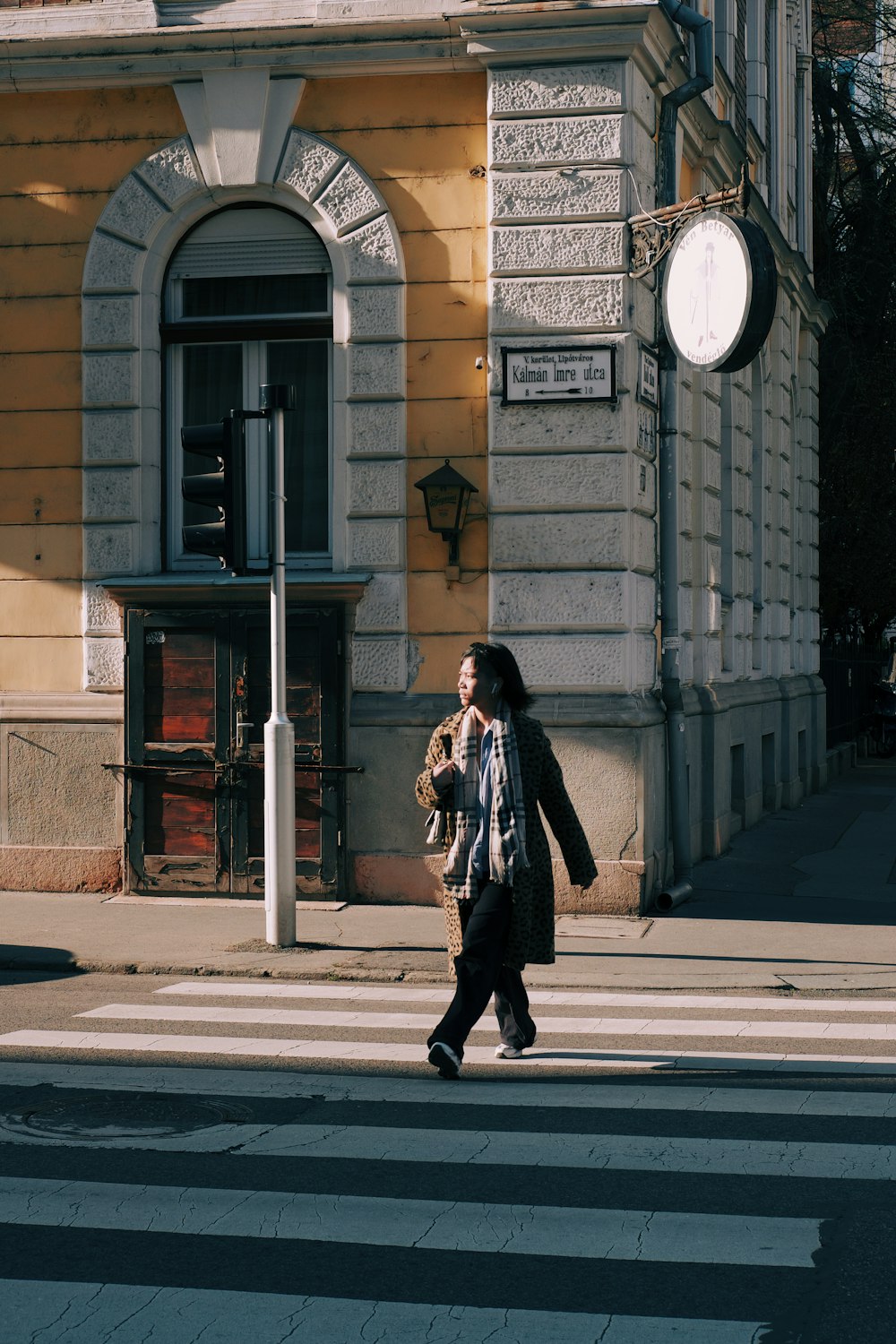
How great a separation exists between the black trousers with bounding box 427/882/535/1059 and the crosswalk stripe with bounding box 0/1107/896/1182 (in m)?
0.93

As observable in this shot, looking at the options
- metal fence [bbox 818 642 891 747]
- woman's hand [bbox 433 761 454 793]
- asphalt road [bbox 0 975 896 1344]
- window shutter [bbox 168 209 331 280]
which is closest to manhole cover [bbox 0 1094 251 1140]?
asphalt road [bbox 0 975 896 1344]

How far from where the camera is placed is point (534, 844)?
7.66m

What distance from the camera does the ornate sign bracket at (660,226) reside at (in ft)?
39.4

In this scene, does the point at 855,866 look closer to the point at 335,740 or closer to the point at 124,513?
the point at 335,740

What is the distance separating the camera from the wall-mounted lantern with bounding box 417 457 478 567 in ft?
40.1

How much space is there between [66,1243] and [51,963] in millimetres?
5513

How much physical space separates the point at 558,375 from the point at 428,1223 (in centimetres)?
804

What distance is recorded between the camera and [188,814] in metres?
12.9

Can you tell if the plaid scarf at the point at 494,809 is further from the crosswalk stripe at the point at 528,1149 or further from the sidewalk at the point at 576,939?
the sidewalk at the point at 576,939

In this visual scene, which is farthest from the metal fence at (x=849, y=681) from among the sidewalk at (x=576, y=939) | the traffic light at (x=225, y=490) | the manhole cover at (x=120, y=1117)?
the manhole cover at (x=120, y=1117)

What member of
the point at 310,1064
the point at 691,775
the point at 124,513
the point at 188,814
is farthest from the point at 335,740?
the point at 310,1064

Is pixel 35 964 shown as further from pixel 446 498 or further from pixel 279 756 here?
pixel 446 498

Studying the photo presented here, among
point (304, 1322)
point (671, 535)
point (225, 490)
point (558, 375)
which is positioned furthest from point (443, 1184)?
point (671, 535)

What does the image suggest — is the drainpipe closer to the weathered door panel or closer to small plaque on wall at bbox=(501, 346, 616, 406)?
small plaque on wall at bbox=(501, 346, 616, 406)
